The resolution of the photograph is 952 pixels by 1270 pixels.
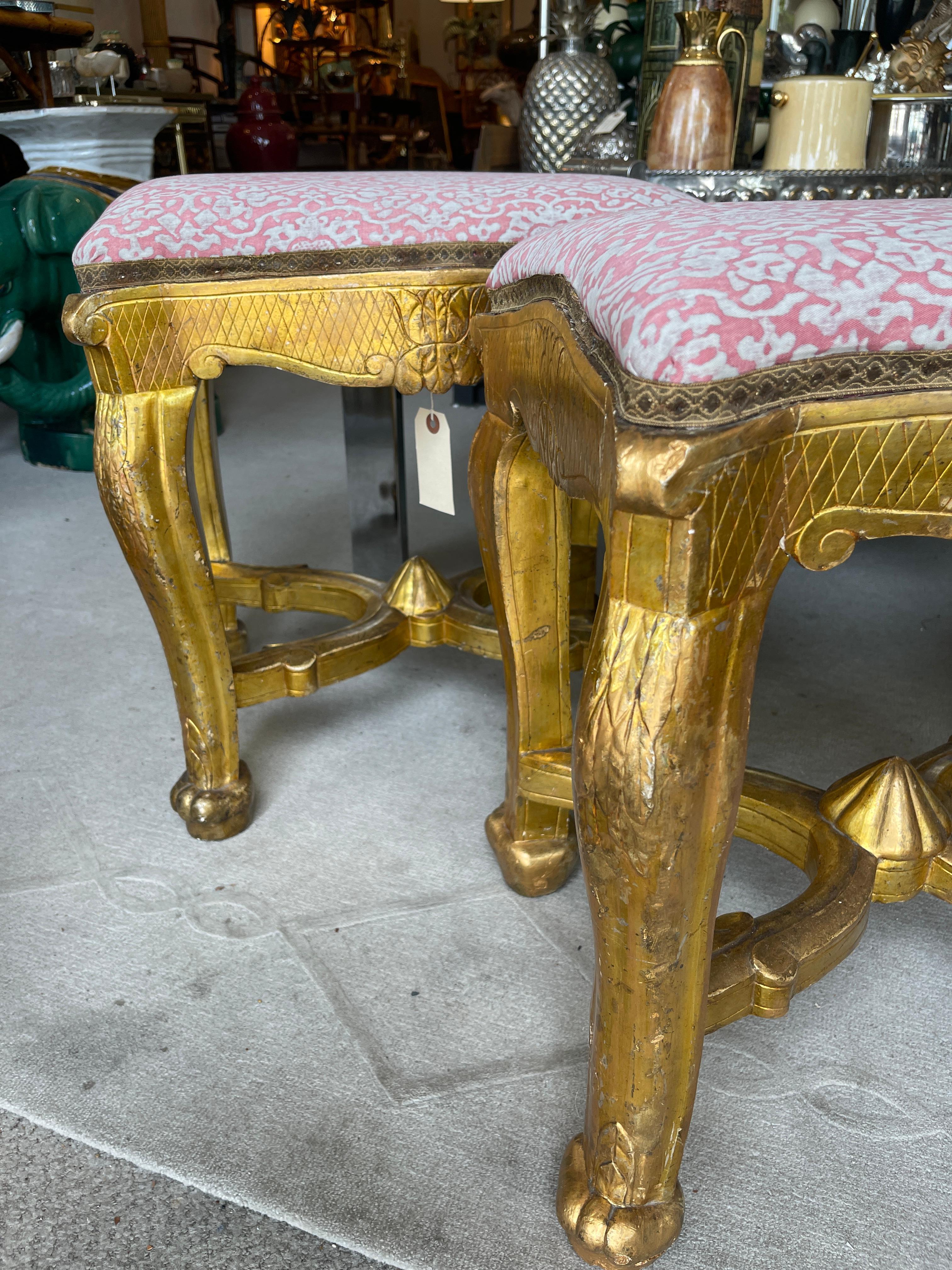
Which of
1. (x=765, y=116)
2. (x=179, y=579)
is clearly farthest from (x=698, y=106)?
(x=179, y=579)

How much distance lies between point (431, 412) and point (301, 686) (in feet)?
1.14

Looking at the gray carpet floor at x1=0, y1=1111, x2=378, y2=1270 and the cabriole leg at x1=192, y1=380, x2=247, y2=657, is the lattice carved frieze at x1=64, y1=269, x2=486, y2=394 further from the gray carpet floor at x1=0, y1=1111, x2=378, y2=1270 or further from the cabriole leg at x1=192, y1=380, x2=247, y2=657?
the gray carpet floor at x1=0, y1=1111, x2=378, y2=1270

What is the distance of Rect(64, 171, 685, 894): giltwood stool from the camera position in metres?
0.85

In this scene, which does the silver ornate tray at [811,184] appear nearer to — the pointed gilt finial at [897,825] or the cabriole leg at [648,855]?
the pointed gilt finial at [897,825]

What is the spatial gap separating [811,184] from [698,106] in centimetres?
15

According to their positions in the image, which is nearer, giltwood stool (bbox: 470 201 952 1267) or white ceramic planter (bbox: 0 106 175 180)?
giltwood stool (bbox: 470 201 952 1267)

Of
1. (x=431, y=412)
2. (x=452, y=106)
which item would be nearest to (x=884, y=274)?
(x=431, y=412)

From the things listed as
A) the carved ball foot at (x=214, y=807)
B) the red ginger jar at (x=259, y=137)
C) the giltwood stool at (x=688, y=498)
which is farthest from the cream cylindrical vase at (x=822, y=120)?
the red ginger jar at (x=259, y=137)

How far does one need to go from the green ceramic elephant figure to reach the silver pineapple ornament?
1.18 meters

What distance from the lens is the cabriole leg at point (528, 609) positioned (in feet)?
2.66

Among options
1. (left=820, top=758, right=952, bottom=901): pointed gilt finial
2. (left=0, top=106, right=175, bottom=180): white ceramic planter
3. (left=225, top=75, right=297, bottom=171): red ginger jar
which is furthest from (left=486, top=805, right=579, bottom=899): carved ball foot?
(left=225, top=75, right=297, bottom=171): red ginger jar

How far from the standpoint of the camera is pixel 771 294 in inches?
16.8

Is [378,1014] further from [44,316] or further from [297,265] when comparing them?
[44,316]

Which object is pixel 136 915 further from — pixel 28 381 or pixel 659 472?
pixel 28 381
